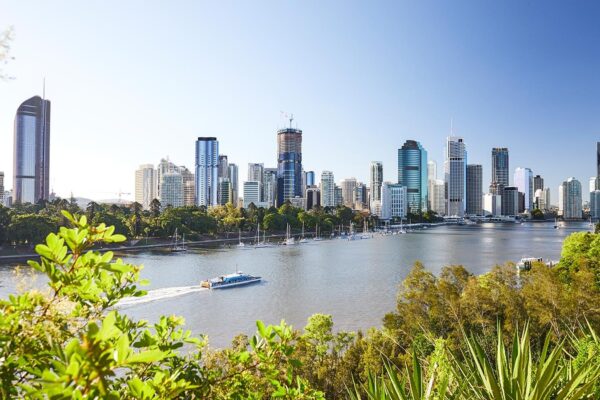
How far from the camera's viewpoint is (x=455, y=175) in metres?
169

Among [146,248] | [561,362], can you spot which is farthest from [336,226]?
[561,362]

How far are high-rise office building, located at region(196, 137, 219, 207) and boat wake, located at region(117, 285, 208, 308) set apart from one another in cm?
11576

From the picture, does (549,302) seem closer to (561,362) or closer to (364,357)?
(364,357)

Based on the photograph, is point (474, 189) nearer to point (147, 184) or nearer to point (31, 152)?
point (147, 184)

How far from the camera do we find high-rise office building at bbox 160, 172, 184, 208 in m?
113

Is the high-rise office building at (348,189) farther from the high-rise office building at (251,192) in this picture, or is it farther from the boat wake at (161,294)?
the boat wake at (161,294)

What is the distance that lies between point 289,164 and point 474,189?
7238 cm

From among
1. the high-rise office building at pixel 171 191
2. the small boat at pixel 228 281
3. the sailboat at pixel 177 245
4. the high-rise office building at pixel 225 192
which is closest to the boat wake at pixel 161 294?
the small boat at pixel 228 281

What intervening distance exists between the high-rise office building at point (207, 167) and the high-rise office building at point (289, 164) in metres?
19.8

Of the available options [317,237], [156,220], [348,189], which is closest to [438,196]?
[348,189]

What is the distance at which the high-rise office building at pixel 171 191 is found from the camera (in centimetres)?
11344

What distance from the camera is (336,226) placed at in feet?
254

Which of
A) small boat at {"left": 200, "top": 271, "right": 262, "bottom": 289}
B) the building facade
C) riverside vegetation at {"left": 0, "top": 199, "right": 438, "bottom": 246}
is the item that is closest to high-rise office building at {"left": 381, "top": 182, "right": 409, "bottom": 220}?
the building facade

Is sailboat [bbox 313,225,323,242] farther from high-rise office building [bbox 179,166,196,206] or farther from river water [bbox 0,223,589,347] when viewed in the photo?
high-rise office building [bbox 179,166,196,206]
